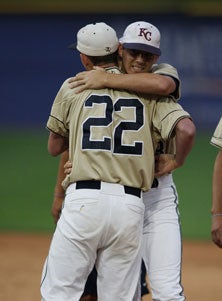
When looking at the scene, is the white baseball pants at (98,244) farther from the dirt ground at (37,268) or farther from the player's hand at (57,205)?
the dirt ground at (37,268)

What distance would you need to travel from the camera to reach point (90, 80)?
4.96 m

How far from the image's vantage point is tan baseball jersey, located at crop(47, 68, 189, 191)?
4.78 m

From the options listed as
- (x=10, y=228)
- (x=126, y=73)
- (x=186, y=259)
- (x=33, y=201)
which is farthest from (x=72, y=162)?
(x=33, y=201)

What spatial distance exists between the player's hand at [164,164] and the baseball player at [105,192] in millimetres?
259

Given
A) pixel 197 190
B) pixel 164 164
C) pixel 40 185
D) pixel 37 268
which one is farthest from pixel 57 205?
pixel 40 185

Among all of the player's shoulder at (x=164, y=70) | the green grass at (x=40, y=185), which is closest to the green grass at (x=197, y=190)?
the green grass at (x=40, y=185)

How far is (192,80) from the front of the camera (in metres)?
19.2

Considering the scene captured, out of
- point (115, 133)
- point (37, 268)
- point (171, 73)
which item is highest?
point (171, 73)

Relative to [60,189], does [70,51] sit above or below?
above

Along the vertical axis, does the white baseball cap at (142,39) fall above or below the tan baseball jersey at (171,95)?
above

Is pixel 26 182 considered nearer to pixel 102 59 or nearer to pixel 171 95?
pixel 102 59

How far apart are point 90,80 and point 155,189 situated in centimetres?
83

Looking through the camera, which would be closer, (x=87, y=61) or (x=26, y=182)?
(x=87, y=61)

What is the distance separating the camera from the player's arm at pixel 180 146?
16.1ft
